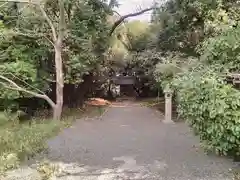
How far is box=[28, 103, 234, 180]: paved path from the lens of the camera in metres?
4.95

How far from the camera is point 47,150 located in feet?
21.5

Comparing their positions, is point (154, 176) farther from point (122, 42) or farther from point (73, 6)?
point (122, 42)

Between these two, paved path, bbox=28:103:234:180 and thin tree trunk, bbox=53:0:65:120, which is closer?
paved path, bbox=28:103:234:180

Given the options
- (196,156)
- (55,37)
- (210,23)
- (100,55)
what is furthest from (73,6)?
(196,156)

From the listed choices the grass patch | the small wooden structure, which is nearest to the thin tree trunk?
the grass patch

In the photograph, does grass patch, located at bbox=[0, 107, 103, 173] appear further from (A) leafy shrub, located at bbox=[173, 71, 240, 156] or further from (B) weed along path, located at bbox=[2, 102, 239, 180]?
A: (A) leafy shrub, located at bbox=[173, 71, 240, 156]

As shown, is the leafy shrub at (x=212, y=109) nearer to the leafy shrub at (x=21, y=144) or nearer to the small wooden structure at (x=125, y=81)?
the leafy shrub at (x=21, y=144)

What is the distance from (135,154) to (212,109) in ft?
6.93

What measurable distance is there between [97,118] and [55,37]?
3.34 metres

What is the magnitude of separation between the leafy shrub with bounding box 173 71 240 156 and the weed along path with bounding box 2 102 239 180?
52 centimetres

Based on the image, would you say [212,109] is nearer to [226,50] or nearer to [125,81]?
[226,50]

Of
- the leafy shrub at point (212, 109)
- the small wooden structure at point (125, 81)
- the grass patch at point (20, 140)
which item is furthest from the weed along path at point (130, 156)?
the small wooden structure at point (125, 81)

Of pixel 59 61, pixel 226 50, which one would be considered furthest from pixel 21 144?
pixel 59 61

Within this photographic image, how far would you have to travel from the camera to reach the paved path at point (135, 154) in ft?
16.2
